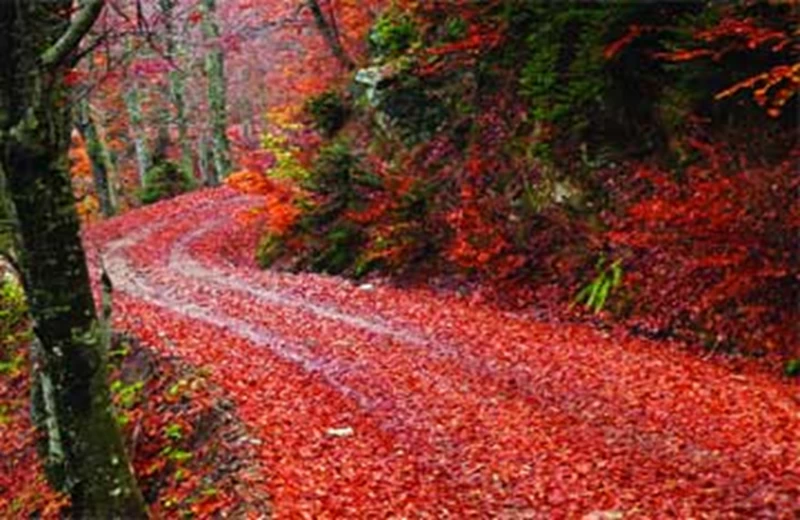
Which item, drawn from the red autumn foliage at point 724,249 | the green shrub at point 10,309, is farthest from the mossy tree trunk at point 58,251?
the green shrub at point 10,309

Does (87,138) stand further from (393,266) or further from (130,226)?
(393,266)

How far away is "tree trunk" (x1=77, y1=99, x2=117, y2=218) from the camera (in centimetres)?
2800

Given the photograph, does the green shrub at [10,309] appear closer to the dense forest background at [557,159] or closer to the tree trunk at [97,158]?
the dense forest background at [557,159]

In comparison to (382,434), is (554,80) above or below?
above

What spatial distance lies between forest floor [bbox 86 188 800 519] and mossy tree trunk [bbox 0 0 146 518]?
1212 millimetres

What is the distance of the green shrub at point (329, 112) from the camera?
65.7 ft

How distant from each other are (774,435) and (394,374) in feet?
14.5

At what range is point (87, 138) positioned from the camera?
28703 mm

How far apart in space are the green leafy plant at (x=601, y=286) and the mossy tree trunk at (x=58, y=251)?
303 inches

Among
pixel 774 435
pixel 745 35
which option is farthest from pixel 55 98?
pixel 745 35

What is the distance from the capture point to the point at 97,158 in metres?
29.3

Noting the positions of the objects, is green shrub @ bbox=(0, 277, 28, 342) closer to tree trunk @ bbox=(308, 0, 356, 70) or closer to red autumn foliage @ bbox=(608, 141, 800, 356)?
red autumn foliage @ bbox=(608, 141, 800, 356)

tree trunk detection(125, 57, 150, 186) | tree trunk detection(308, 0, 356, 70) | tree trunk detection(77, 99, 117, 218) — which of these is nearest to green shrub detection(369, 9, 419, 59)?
tree trunk detection(308, 0, 356, 70)

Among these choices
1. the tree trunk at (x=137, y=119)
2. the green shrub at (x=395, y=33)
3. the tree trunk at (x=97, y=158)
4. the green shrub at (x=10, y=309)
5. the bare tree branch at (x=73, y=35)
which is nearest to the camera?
the bare tree branch at (x=73, y=35)
